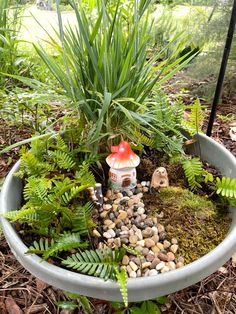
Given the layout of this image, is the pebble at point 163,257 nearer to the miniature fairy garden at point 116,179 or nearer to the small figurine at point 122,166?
the miniature fairy garden at point 116,179

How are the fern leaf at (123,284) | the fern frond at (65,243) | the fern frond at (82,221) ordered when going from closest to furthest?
the fern leaf at (123,284) → the fern frond at (65,243) → the fern frond at (82,221)

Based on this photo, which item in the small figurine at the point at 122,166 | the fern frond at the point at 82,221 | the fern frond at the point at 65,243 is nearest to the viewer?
the fern frond at the point at 65,243

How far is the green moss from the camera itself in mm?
900

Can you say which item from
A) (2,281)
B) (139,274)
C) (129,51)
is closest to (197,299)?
(139,274)

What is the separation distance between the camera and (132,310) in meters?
0.88

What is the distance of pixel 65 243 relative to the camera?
0.78 meters

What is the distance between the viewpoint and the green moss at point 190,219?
0.90 metres

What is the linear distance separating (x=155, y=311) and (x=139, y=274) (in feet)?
0.45

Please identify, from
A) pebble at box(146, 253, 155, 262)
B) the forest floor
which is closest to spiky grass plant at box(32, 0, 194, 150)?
pebble at box(146, 253, 155, 262)

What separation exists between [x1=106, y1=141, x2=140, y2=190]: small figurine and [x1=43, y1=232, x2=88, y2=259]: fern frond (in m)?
0.23

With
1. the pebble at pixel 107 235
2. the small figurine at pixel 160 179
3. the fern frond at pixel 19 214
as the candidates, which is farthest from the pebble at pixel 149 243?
the fern frond at pixel 19 214

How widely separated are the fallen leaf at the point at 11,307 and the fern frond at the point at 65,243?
0.29 metres

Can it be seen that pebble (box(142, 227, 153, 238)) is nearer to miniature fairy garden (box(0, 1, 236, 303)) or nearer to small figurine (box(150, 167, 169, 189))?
miniature fairy garden (box(0, 1, 236, 303))

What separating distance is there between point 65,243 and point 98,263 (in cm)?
9
